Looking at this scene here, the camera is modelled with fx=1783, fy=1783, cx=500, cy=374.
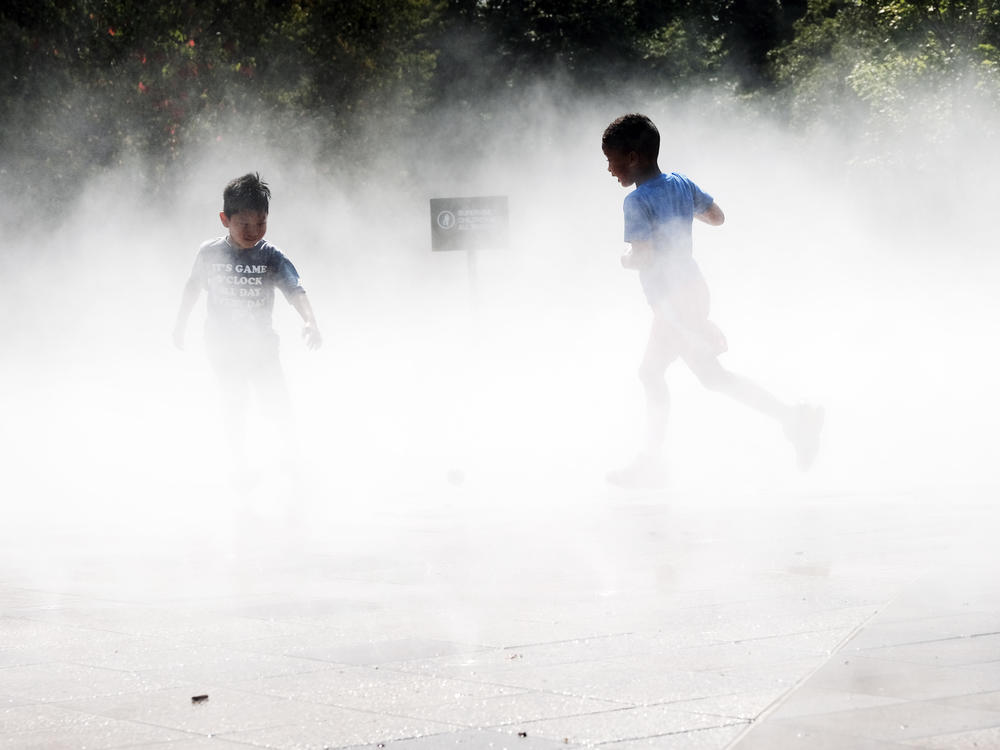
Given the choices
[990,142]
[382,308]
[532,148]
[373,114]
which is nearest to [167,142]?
[382,308]

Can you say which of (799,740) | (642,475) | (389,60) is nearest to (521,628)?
(799,740)

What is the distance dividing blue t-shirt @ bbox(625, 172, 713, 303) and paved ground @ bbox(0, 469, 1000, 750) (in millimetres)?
1051

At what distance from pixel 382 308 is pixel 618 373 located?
576 inches

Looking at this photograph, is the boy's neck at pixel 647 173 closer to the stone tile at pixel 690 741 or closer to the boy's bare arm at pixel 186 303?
the boy's bare arm at pixel 186 303

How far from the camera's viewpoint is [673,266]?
8.27 m

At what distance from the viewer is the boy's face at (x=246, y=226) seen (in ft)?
28.1

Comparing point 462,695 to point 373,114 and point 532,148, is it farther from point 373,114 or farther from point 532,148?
point 532,148

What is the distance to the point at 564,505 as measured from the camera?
809 cm

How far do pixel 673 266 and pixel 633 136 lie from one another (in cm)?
63

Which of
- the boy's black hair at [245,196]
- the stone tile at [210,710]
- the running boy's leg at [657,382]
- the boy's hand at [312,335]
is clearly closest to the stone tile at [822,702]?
the stone tile at [210,710]

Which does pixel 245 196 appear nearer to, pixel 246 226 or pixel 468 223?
pixel 246 226

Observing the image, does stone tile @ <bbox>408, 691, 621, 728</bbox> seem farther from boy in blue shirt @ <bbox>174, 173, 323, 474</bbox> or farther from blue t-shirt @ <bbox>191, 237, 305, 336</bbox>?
blue t-shirt @ <bbox>191, 237, 305, 336</bbox>

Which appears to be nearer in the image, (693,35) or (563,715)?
(563,715)

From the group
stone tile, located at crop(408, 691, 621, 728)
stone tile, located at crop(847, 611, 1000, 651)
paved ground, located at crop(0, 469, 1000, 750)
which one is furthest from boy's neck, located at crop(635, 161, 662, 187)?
stone tile, located at crop(408, 691, 621, 728)
